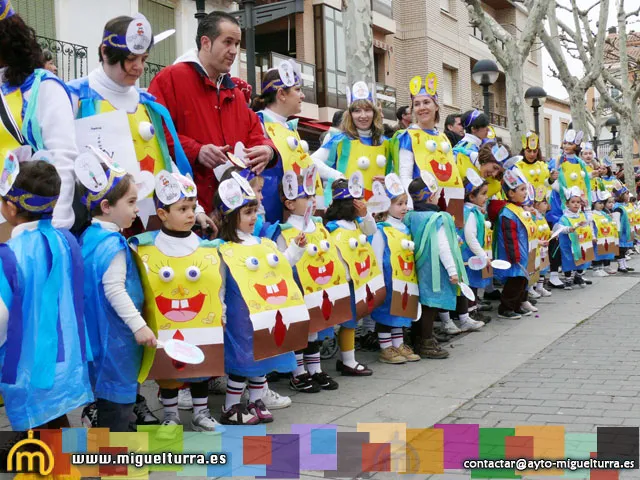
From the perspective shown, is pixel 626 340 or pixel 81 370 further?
pixel 626 340

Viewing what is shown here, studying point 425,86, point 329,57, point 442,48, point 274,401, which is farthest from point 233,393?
point 442,48

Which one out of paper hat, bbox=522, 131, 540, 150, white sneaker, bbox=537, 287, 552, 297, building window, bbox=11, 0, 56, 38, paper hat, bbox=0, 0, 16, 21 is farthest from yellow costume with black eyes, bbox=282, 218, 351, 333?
building window, bbox=11, 0, 56, 38

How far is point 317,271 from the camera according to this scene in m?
5.43

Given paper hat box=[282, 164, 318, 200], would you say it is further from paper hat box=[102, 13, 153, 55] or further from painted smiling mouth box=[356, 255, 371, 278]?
paper hat box=[102, 13, 153, 55]

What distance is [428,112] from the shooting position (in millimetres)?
7066

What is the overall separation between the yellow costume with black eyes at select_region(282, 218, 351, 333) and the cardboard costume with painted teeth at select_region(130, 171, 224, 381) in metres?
1.02

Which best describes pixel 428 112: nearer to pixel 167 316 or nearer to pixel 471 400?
pixel 471 400

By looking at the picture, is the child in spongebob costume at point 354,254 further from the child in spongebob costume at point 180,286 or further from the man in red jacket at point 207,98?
the child in spongebob costume at point 180,286

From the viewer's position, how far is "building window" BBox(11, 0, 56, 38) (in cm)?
1285

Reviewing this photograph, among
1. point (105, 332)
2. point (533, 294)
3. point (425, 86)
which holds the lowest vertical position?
point (533, 294)

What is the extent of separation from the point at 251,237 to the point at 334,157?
6.67 feet

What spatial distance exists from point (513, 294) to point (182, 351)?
5612 mm

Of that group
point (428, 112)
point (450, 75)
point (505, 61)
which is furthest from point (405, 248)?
point (450, 75)

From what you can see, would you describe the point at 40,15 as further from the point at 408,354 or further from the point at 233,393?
the point at 233,393
